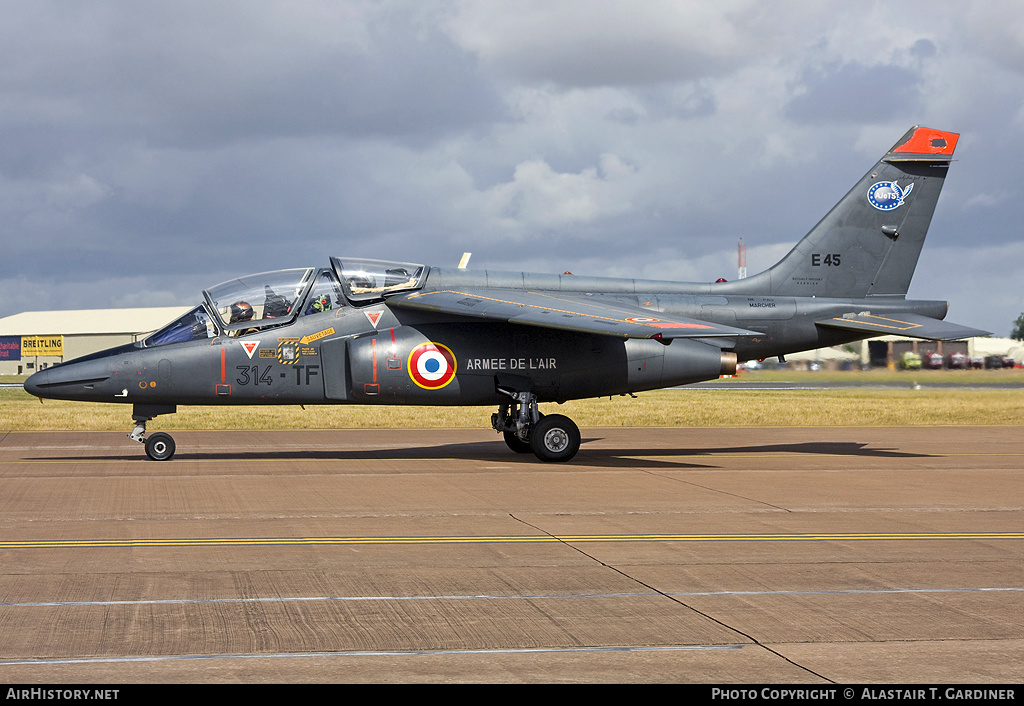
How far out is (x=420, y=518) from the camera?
11133 mm

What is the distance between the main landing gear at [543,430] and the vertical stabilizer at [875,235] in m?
5.33

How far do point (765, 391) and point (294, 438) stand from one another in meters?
30.4

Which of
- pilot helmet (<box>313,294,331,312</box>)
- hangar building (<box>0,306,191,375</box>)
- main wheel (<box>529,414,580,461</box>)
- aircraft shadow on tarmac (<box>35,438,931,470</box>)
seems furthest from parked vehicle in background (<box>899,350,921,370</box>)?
hangar building (<box>0,306,191,375</box>)

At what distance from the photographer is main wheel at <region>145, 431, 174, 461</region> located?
55.4 ft

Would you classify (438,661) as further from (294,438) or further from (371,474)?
(294,438)

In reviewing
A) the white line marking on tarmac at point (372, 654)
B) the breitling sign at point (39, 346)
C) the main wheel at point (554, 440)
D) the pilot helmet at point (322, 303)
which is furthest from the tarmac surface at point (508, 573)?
the breitling sign at point (39, 346)

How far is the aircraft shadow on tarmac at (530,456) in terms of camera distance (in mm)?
17752

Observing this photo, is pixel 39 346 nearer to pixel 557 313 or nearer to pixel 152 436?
pixel 152 436

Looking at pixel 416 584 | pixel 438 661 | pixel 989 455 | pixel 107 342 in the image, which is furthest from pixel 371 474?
pixel 107 342

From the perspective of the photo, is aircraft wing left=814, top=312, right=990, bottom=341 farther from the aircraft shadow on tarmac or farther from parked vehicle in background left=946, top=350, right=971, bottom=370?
parked vehicle in background left=946, top=350, right=971, bottom=370

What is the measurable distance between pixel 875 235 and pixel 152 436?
46.6ft

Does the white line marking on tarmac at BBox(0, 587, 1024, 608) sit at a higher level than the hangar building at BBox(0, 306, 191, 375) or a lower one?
lower

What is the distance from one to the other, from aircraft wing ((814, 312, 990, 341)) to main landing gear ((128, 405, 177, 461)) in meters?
12.1
